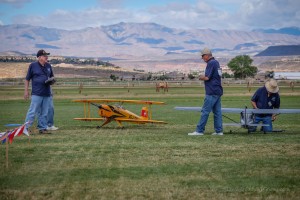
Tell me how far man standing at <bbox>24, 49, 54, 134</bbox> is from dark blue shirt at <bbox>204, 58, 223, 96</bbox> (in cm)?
434

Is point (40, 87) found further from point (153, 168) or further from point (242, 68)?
point (242, 68)

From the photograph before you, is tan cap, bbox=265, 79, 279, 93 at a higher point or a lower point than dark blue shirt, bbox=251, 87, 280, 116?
higher

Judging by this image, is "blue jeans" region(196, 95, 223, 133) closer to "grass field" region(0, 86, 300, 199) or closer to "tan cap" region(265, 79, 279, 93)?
"grass field" region(0, 86, 300, 199)

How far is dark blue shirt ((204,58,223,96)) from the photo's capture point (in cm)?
1481

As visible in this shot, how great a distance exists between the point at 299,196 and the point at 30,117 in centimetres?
955

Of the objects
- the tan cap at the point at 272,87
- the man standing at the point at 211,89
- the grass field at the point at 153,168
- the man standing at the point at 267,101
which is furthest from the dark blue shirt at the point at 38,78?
the tan cap at the point at 272,87

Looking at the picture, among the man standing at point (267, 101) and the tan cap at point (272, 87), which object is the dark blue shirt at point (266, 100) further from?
the tan cap at point (272, 87)

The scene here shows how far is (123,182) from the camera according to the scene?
321 inches

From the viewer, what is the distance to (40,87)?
1568 cm

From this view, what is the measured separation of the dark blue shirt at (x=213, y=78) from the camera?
14.8m

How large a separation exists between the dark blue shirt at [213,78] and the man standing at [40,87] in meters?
4.34

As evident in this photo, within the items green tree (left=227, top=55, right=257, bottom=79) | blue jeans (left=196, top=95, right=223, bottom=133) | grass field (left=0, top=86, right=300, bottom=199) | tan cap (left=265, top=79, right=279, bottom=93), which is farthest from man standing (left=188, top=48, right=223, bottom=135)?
green tree (left=227, top=55, right=257, bottom=79)

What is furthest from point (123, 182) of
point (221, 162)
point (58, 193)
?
point (221, 162)

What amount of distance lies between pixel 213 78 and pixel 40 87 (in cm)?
472
